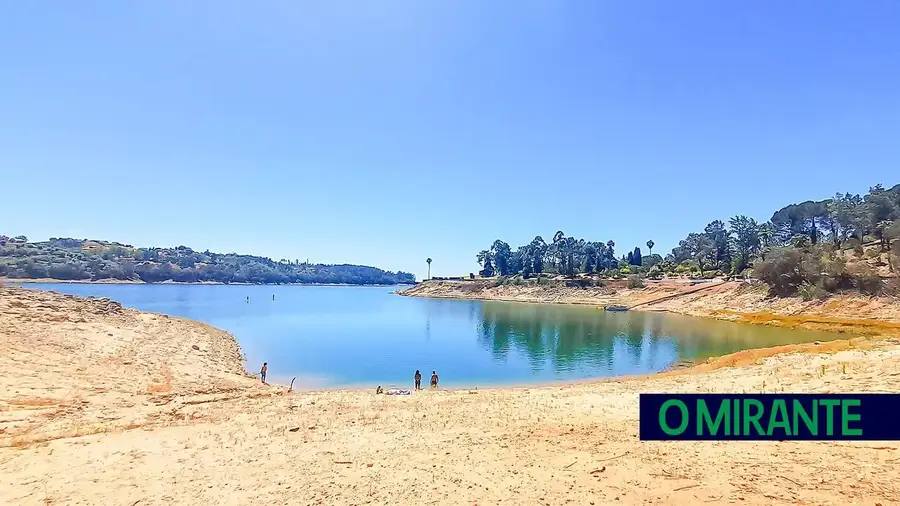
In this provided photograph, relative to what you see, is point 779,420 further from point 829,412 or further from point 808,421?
point 829,412

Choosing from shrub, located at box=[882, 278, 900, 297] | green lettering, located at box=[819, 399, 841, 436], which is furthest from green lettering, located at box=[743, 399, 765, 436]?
shrub, located at box=[882, 278, 900, 297]

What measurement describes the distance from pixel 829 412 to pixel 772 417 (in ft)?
4.14

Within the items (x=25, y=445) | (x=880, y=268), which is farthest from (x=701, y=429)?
(x=880, y=268)

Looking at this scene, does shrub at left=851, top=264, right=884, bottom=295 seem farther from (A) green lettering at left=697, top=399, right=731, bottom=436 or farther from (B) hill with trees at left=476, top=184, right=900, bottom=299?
(A) green lettering at left=697, top=399, right=731, bottom=436

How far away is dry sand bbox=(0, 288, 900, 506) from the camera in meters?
7.97

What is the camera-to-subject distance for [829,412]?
9.14 meters

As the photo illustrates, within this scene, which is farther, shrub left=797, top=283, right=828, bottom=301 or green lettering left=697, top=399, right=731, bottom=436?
shrub left=797, top=283, right=828, bottom=301

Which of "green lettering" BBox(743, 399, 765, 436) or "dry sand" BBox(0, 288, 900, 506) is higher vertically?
"green lettering" BBox(743, 399, 765, 436)

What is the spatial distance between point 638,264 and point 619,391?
154 meters

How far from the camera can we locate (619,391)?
18547mm

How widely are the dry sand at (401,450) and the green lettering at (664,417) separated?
0.43 m

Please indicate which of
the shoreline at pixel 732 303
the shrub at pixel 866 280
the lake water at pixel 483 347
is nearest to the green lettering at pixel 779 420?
the lake water at pixel 483 347

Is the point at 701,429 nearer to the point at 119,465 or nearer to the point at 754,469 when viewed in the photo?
the point at 754,469

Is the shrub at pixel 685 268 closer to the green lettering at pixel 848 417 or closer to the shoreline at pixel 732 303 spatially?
the shoreline at pixel 732 303
